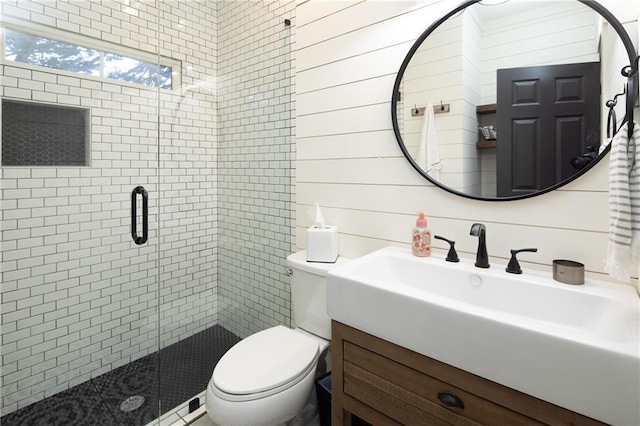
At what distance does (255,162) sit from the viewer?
2.27 m

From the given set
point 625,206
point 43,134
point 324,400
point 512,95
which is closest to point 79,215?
point 43,134

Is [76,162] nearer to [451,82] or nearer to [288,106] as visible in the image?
[288,106]

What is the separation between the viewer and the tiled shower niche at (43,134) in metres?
1.57

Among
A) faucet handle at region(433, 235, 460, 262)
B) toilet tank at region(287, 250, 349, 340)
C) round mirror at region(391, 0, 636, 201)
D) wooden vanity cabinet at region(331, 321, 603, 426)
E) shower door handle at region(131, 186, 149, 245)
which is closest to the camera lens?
wooden vanity cabinet at region(331, 321, 603, 426)

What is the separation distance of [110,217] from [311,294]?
4.40ft

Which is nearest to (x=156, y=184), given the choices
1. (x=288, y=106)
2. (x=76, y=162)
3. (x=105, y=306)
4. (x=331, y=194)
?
(x=76, y=162)

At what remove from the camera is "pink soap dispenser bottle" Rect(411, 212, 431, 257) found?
1375mm

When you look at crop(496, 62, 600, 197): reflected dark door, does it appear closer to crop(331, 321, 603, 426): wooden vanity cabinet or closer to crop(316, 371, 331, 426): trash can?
crop(331, 321, 603, 426): wooden vanity cabinet

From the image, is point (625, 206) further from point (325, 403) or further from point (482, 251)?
point (325, 403)

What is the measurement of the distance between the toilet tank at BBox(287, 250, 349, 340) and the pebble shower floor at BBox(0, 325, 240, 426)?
893 millimetres

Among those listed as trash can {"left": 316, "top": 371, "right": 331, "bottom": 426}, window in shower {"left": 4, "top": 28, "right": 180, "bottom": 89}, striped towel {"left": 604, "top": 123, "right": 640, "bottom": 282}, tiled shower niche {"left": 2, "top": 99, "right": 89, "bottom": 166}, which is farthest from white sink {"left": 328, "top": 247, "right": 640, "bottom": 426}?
window in shower {"left": 4, "top": 28, "right": 180, "bottom": 89}

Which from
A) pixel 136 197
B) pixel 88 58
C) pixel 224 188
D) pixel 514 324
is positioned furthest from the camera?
pixel 224 188

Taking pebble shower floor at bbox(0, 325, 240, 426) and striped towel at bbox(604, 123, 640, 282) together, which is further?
pebble shower floor at bbox(0, 325, 240, 426)

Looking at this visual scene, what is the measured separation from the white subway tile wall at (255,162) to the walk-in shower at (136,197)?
0.04 ft
